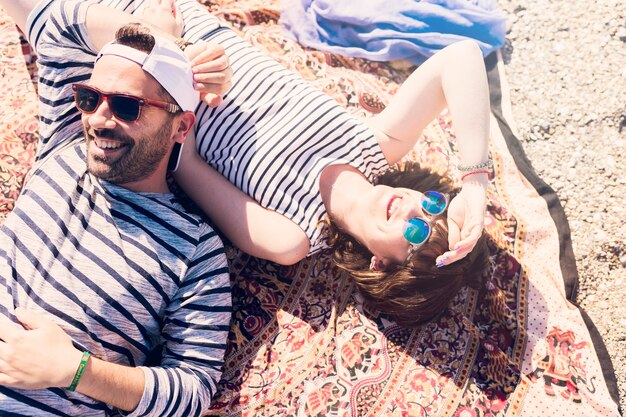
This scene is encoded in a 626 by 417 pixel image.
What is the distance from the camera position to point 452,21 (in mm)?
3799

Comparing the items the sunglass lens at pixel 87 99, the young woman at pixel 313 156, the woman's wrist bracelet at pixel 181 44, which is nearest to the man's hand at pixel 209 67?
the woman's wrist bracelet at pixel 181 44

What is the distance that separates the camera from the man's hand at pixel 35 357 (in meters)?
2.30

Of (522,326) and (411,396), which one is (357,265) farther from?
(522,326)

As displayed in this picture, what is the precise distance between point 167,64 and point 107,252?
97 cm

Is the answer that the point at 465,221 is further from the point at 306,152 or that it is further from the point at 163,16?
the point at 163,16

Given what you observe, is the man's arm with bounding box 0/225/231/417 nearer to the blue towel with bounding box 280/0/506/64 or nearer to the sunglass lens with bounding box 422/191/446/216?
the sunglass lens with bounding box 422/191/446/216

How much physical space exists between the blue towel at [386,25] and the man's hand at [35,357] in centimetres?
257

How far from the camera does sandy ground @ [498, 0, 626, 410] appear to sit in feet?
11.7

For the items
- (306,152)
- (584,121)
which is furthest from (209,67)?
(584,121)

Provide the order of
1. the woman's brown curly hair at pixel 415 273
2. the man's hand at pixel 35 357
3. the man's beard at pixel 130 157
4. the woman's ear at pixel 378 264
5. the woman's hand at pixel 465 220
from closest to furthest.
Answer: the man's hand at pixel 35 357 → the man's beard at pixel 130 157 → the woman's hand at pixel 465 220 → the woman's brown curly hair at pixel 415 273 → the woman's ear at pixel 378 264

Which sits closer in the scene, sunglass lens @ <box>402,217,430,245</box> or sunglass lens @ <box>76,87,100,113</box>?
sunglass lens @ <box>76,87,100,113</box>

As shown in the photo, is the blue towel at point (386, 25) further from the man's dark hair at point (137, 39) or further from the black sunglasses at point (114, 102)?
the black sunglasses at point (114, 102)

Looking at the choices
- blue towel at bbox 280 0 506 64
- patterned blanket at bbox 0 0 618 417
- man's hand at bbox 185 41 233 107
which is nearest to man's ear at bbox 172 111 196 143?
man's hand at bbox 185 41 233 107

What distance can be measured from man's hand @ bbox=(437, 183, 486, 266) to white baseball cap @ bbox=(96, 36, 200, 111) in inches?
60.1
